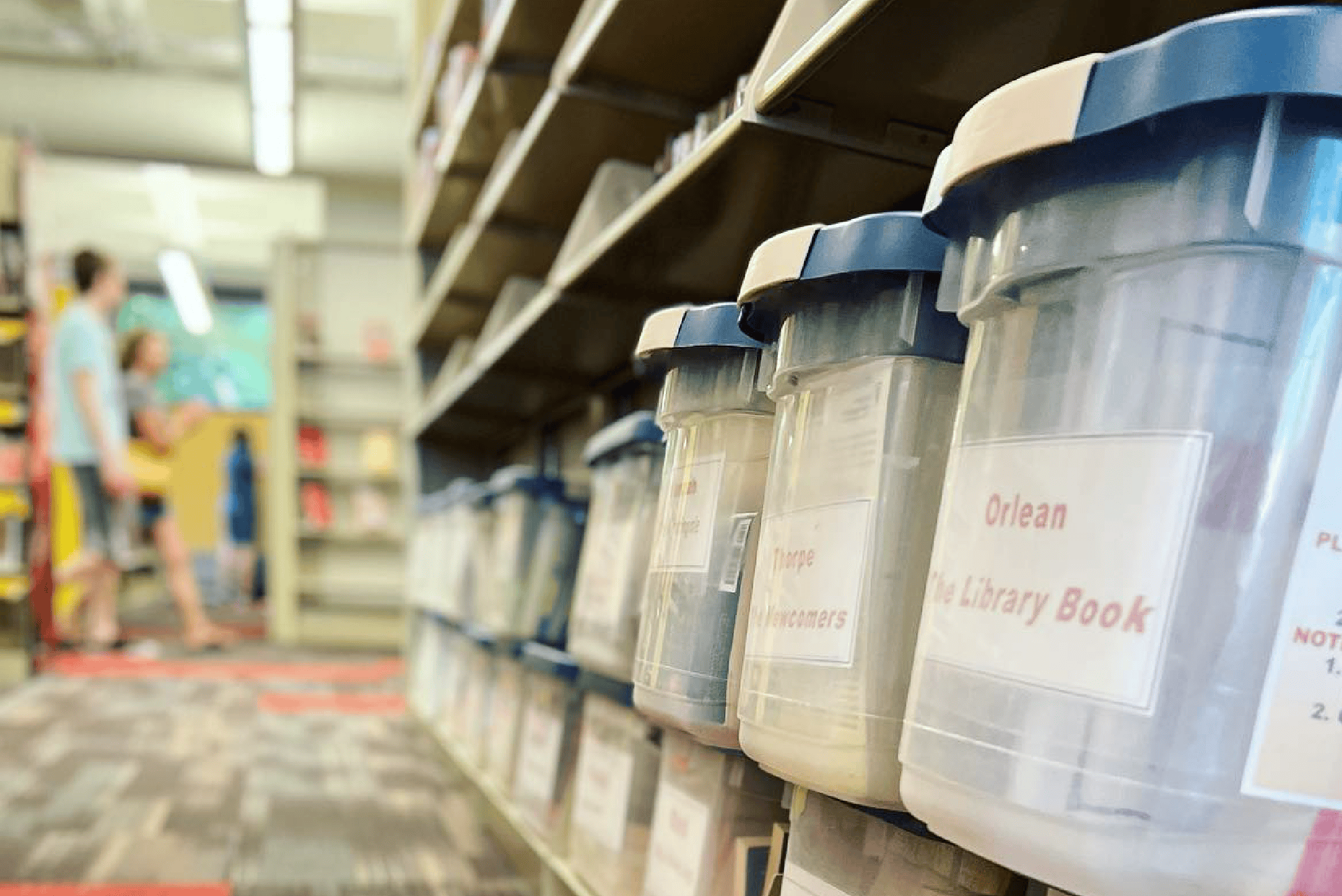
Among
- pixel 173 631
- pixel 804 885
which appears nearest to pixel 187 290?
pixel 173 631

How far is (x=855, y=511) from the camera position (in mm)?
766

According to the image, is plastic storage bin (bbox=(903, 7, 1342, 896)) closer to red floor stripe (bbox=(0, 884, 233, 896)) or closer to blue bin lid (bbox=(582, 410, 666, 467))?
blue bin lid (bbox=(582, 410, 666, 467))

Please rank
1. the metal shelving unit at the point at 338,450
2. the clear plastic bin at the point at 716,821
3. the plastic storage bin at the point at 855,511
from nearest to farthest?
the plastic storage bin at the point at 855,511, the clear plastic bin at the point at 716,821, the metal shelving unit at the point at 338,450

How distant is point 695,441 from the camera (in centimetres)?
111

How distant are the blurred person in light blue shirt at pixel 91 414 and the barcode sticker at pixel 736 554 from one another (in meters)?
4.51

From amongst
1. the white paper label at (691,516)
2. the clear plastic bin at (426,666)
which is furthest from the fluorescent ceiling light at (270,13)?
the white paper label at (691,516)

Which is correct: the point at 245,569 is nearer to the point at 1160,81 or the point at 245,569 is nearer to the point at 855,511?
the point at 855,511

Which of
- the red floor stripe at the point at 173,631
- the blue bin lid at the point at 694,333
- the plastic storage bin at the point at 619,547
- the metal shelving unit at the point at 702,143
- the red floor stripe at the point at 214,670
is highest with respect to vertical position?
the metal shelving unit at the point at 702,143

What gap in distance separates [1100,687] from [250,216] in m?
10.0

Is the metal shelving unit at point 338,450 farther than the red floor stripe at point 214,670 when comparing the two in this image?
Answer: Yes

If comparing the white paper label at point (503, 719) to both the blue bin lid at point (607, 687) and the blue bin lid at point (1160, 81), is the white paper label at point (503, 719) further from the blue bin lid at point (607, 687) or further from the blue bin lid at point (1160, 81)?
the blue bin lid at point (1160, 81)

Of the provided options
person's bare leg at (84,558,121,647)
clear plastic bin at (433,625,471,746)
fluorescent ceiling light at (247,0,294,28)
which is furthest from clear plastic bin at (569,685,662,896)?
fluorescent ceiling light at (247,0,294,28)

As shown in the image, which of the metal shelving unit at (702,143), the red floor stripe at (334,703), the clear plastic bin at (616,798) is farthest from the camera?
the red floor stripe at (334,703)

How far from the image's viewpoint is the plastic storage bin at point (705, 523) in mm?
1005
